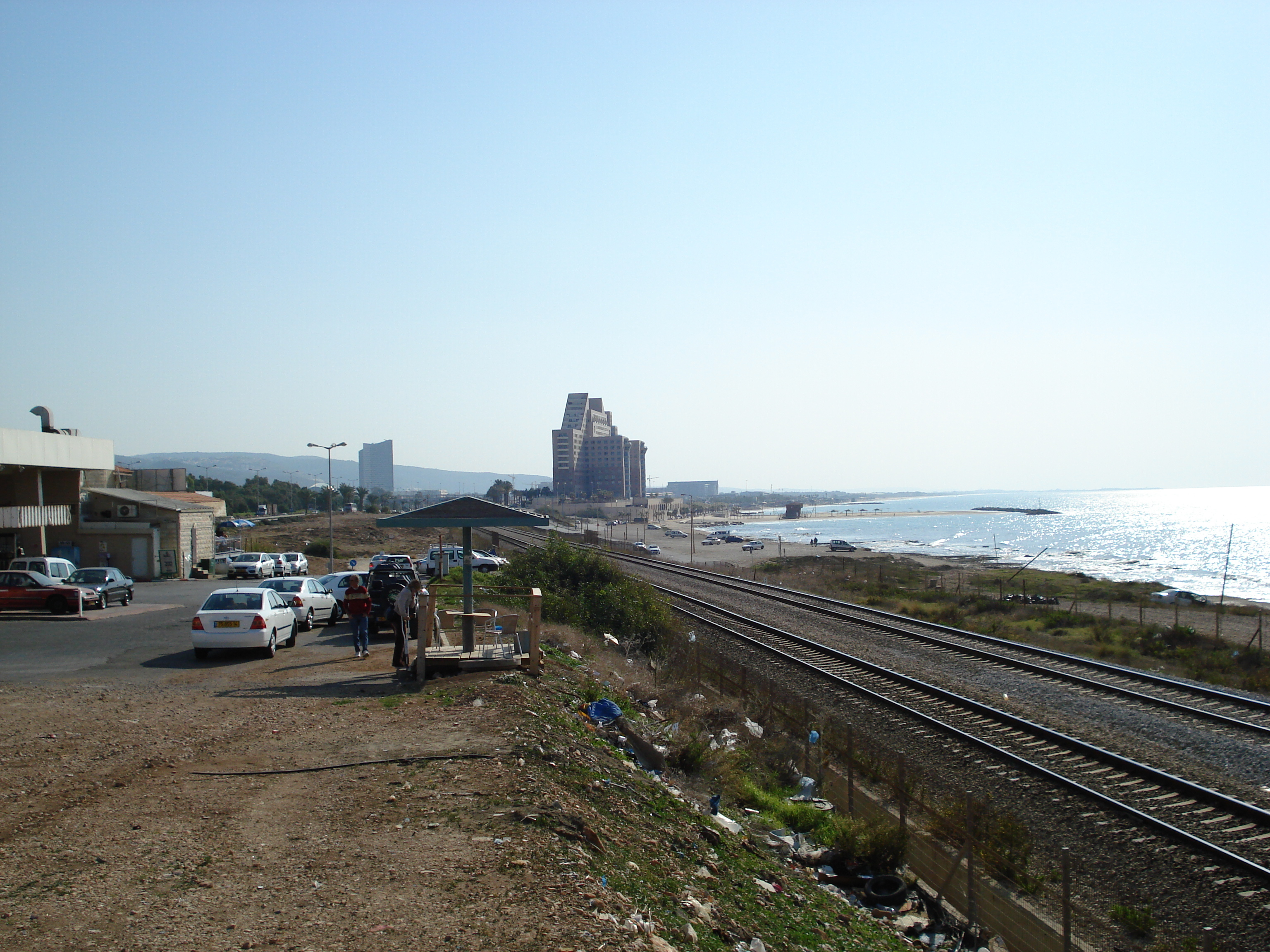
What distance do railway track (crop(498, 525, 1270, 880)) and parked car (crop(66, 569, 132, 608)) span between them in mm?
18795

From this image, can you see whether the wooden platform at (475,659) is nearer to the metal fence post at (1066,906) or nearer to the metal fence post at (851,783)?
the metal fence post at (851,783)

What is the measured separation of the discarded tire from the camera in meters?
9.16

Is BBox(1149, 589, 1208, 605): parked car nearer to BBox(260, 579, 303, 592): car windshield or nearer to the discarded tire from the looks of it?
the discarded tire

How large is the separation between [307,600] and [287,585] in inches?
36.3

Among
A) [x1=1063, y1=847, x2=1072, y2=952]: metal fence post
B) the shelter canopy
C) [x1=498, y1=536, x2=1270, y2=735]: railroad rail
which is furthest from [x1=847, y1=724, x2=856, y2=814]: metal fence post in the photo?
[x1=498, y1=536, x2=1270, y2=735]: railroad rail

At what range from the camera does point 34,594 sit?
24688 millimetres

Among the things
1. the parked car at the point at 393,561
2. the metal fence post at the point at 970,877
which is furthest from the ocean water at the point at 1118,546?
the metal fence post at the point at 970,877

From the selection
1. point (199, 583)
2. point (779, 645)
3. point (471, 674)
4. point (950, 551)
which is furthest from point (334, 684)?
point (950, 551)

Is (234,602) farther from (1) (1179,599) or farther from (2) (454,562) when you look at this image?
(1) (1179,599)

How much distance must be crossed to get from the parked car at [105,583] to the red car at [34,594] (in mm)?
1729

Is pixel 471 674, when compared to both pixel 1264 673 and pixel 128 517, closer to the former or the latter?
pixel 1264 673

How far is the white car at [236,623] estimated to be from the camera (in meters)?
16.5

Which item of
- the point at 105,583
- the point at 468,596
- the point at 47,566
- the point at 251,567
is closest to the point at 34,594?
the point at 105,583

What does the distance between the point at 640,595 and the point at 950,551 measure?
95.3 m
